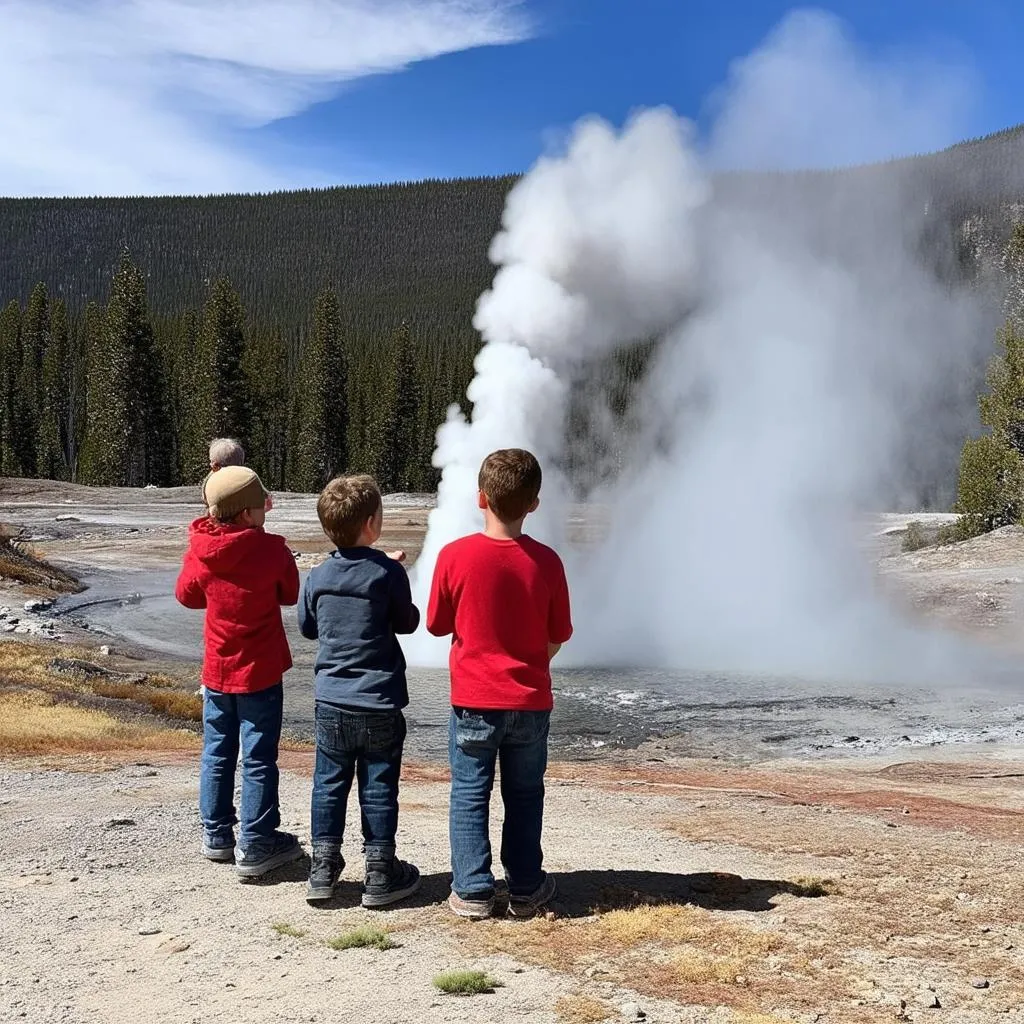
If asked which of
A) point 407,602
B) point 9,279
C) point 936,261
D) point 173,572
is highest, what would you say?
point 9,279

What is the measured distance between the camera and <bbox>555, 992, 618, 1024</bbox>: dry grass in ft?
14.0

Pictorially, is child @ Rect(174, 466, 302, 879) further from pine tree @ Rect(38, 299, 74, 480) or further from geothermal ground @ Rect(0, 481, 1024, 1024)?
pine tree @ Rect(38, 299, 74, 480)

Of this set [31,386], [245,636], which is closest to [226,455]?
[245,636]

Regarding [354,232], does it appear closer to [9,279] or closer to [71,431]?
[9,279]

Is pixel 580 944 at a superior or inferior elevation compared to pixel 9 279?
inferior

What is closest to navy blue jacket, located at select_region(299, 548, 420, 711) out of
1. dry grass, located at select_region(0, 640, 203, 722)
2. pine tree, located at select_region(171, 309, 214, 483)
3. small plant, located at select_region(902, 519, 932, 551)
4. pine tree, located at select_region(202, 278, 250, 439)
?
dry grass, located at select_region(0, 640, 203, 722)

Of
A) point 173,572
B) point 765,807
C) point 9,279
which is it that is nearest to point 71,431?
point 173,572

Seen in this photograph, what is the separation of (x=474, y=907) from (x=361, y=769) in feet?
2.73

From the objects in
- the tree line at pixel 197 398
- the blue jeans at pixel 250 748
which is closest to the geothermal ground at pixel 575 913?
the blue jeans at pixel 250 748

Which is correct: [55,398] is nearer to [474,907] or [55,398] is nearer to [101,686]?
[101,686]

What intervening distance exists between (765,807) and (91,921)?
5293 mm

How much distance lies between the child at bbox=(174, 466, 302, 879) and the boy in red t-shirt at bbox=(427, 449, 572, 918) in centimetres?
104

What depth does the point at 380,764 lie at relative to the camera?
5.37 metres

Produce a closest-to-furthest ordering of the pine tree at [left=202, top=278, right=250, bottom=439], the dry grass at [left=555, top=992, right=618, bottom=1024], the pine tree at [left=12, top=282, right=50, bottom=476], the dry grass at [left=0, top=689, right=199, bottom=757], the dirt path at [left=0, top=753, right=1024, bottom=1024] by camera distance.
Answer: the dry grass at [left=555, top=992, right=618, bottom=1024], the dirt path at [left=0, top=753, right=1024, bottom=1024], the dry grass at [left=0, top=689, right=199, bottom=757], the pine tree at [left=202, top=278, right=250, bottom=439], the pine tree at [left=12, top=282, right=50, bottom=476]
